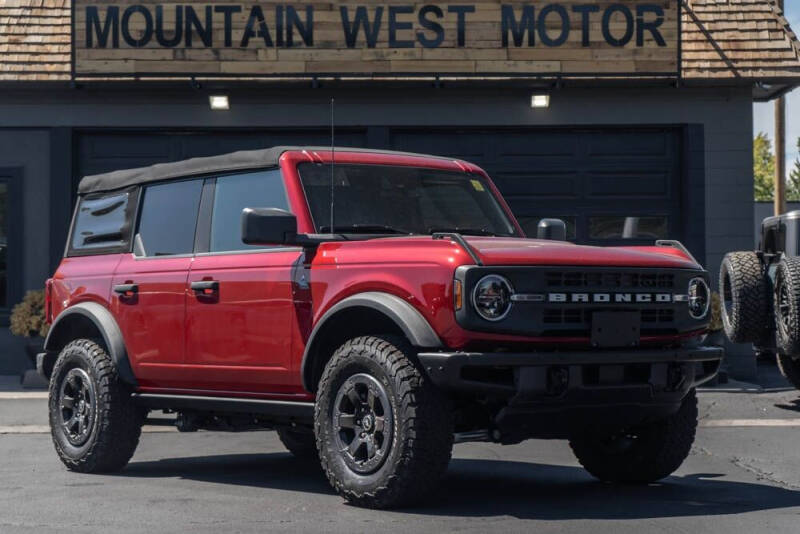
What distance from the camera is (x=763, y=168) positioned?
11131cm

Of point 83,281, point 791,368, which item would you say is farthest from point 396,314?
point 791,368

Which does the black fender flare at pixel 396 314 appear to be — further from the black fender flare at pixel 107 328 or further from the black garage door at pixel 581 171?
the black garage door at pixel 581 171

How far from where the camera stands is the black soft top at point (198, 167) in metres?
8.41

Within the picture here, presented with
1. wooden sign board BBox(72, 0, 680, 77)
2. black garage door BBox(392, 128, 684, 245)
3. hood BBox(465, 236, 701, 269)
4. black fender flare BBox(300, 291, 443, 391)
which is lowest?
black fender flare BBox(300, 291, 443, 391)

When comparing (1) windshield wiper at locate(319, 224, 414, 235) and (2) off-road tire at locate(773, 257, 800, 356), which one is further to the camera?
(2) off-road tire at locate(773, 257, 800, 356)

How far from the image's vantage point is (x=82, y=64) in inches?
718

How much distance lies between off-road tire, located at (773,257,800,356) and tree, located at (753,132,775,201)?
97.6 meters

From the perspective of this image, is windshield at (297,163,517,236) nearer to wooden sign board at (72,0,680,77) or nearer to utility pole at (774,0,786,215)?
wooden sign board at (72,0,680,77)

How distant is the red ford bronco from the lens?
6973 mm

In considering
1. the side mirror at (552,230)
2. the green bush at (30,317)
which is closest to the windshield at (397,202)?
the side mirror at (552,230)

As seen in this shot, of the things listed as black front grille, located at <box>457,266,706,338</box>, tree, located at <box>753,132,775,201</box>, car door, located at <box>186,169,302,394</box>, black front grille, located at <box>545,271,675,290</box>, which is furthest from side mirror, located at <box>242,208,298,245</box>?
tree, located at <box>753,132,775,201</box>

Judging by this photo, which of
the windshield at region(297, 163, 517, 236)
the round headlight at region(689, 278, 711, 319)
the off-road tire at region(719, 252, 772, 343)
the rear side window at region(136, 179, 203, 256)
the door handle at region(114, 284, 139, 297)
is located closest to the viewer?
the round headlight at region(689, 278, 711, 319)

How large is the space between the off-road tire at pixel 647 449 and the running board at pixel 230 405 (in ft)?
5.29

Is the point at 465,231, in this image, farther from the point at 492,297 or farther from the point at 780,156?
the point at 780,156
